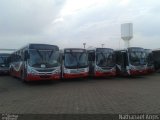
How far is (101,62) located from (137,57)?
368cm

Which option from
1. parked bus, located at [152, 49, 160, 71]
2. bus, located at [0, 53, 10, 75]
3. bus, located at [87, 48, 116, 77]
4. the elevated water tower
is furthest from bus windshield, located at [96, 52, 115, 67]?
the elevated water tower

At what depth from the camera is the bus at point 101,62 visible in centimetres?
2291

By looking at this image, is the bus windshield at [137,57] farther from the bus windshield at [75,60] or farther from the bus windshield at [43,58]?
the bus windshield at [43,58]

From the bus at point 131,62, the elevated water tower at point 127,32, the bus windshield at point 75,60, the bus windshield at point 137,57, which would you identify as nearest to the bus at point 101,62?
the bus at point 131,62

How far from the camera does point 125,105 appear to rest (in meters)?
9.67

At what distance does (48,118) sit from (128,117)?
247 centimetres

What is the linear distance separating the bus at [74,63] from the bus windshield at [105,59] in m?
1.69

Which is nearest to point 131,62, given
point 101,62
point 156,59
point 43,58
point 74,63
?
point 101,62

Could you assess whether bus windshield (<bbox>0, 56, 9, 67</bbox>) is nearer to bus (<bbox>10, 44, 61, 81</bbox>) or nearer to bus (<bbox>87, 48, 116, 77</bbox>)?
bus (<bbox>87, 48, 116, 77</bbox>)

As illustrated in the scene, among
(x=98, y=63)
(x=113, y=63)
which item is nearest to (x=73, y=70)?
(x=98, y=63)

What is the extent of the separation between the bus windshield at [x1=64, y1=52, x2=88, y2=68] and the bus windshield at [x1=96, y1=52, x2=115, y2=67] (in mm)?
1812

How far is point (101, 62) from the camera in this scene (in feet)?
76.0

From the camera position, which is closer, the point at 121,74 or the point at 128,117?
the point at 128,117

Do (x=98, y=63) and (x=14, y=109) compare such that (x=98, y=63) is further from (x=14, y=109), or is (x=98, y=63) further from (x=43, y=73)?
(x=14, y=109)
